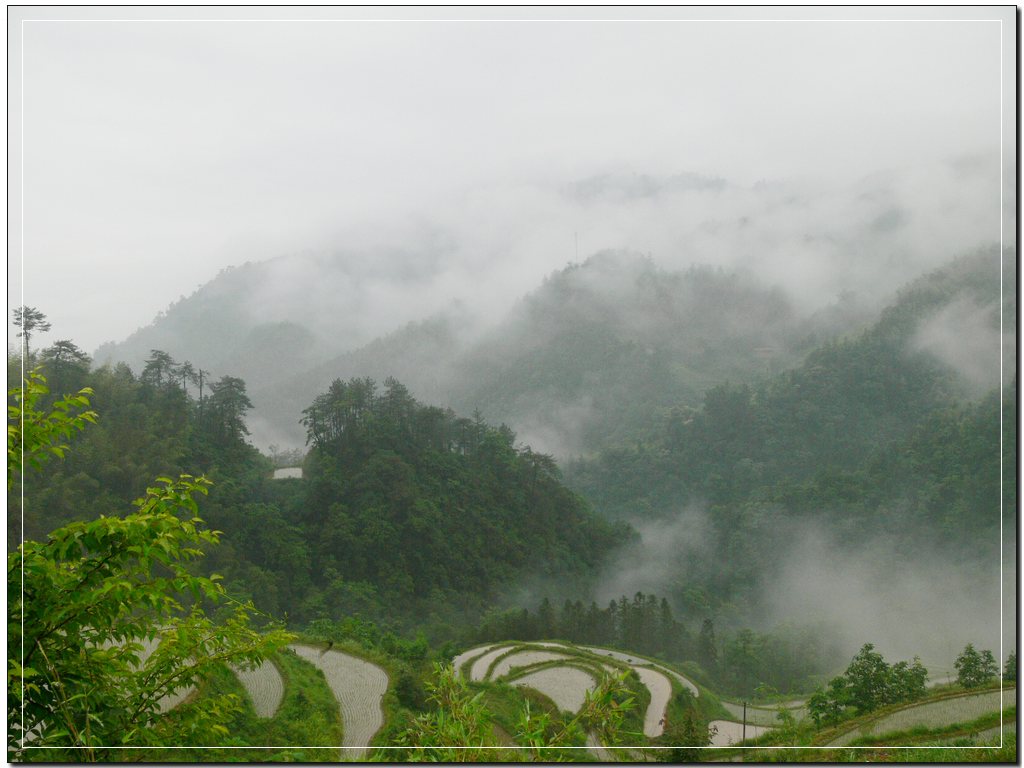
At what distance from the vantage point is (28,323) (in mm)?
4320

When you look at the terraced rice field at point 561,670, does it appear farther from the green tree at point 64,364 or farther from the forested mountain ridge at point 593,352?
the green tree at point 64,364

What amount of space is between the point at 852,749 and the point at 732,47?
381 centimetres

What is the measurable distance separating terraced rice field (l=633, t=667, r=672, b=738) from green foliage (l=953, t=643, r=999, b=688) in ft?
5.11

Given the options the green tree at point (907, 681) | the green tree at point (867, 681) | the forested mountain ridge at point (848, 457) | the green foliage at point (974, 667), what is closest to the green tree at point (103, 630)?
the forested mountain ridge at point (848, 457)

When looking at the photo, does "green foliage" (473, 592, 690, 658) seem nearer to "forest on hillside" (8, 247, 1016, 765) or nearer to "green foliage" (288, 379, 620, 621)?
"forest on hillside" (8, 247, 1016, 765)

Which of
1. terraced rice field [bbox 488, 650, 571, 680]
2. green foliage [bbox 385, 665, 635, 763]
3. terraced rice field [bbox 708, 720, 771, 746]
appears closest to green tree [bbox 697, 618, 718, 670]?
terraced rice field [bbox 708, 720, 771, 746]

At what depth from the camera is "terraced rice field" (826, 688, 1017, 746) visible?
13.1 feet

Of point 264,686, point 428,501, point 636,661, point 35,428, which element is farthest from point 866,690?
point 35,428

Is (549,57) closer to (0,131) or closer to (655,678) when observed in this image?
(0,131)

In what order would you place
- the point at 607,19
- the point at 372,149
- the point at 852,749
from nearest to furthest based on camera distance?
the point at 852,749 → the point at 607,19 → the point at 372,149

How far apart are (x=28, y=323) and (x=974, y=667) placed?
554 centimetres

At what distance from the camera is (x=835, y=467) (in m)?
4.38

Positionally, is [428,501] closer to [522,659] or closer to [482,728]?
[522,659]

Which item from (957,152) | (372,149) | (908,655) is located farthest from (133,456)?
(957,152)
